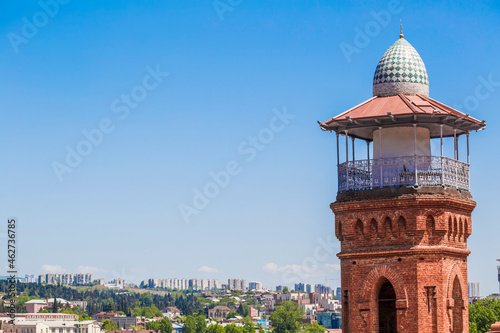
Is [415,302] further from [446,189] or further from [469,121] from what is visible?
[469,121]

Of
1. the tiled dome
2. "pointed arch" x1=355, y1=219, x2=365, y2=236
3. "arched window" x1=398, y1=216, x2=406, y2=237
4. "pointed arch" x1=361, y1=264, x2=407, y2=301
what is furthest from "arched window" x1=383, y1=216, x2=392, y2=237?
the tiled dome

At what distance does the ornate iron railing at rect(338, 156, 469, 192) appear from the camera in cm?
2862

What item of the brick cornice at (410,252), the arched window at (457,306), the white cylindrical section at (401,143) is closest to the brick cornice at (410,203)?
the brick cornice at (410,252)

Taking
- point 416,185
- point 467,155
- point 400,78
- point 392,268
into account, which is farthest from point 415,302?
point 400,78

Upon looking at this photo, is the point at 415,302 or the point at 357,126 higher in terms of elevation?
the point at 357,126

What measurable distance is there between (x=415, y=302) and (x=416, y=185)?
3.41m

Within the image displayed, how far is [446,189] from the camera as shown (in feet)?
93.7

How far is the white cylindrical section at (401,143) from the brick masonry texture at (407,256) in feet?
4.45

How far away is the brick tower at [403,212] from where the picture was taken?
2808cm

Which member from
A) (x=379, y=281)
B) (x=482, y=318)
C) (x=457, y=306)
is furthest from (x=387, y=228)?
(x=482, y=318)

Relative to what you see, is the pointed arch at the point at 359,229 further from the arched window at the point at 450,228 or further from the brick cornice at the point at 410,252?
the arched window at the point at 450,228

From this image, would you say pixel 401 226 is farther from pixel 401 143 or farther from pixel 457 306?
pixel 457 306

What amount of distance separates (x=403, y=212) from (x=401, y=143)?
232 centimetres

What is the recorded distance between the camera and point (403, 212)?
28297mm
